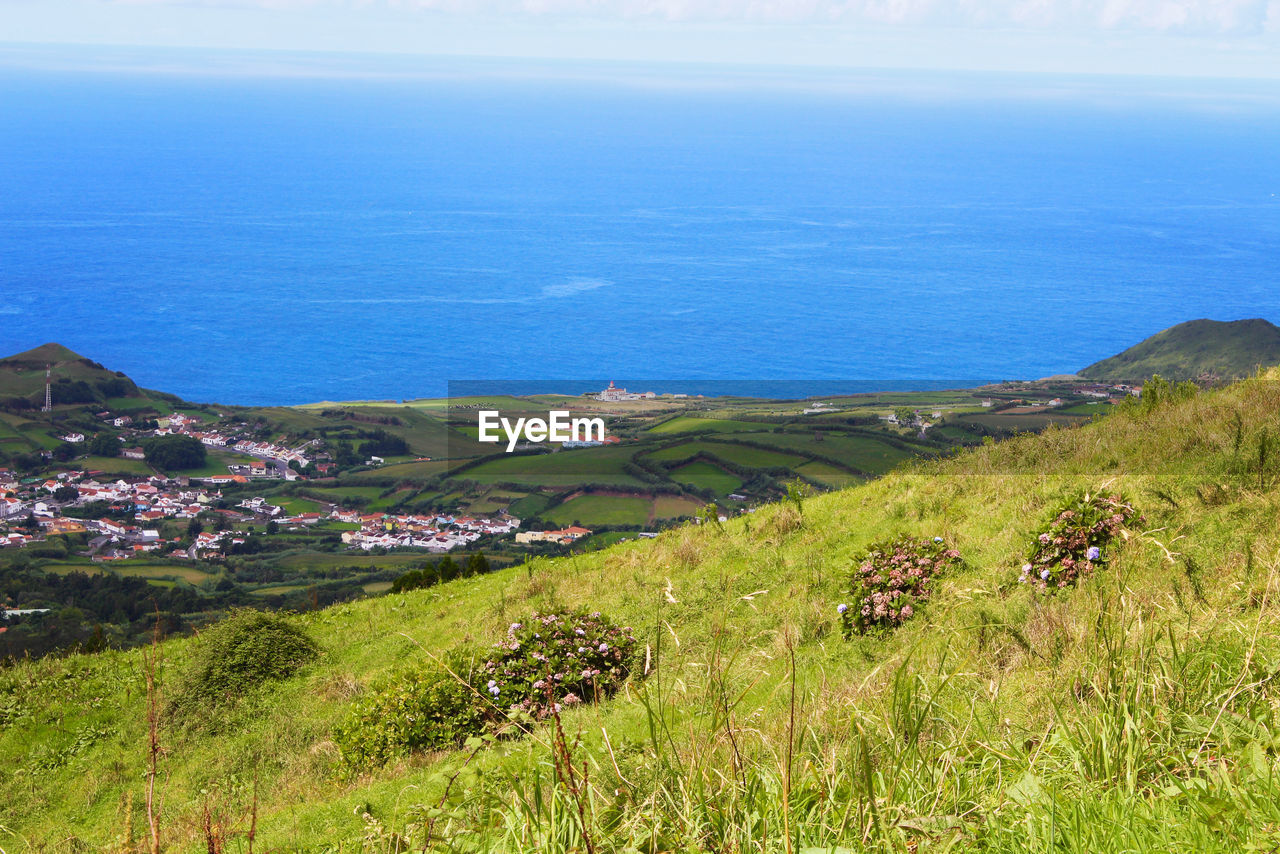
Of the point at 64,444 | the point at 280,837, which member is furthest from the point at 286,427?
the point at 280,837

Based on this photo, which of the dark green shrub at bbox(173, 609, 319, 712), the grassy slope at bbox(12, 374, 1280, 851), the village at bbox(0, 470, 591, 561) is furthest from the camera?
the village at bbox(0, 470, 591, 561)

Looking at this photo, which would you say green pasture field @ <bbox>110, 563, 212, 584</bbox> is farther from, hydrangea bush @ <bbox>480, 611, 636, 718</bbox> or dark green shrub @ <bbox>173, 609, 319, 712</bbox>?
hydrangea bush @ <bbox>480, 611, 636, 718</bbox>

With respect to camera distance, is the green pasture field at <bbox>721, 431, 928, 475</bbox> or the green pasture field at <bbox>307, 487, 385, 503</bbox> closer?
the green pasture field at <bbox>721, 431, 928, 475</bbox>

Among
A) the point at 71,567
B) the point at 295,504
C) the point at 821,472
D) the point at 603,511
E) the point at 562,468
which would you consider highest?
the point at 562,468

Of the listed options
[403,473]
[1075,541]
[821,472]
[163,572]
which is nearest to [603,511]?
[821,472]

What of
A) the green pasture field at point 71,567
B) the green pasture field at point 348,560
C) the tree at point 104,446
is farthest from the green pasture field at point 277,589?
the tree at point 104,446

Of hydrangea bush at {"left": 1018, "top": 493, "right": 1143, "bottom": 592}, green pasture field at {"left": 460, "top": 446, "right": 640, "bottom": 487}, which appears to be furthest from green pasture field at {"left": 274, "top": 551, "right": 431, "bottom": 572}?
hydrangea bush at {"left": 1018, "top": 493, "right": 1143, "bottom": 592}

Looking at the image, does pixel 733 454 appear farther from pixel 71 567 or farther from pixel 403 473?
pixel 71 567

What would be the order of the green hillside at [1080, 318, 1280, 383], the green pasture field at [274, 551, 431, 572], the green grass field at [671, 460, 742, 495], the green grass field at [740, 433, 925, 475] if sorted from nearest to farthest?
the green grass field at [740, 433, 925, 475], the green grass field at [671, 460, 742, 495], the green pasture field at [274, 551, 431, 572], the green hillside at [1080, 318, 1280, 383]
